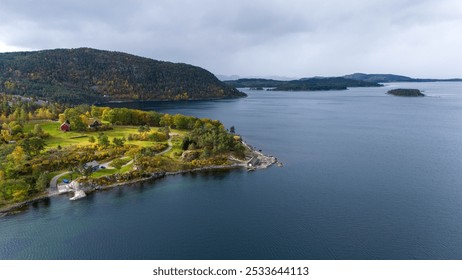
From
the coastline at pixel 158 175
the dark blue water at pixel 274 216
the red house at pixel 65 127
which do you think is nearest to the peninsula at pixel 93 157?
the red house at pixel 65 127

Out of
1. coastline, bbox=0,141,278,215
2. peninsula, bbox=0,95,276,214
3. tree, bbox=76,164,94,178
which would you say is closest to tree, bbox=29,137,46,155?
peninsula, bbox=0,95,276,214

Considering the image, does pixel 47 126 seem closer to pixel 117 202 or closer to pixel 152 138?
pixel 152 138

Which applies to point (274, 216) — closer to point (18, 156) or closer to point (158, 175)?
point (158, 175)

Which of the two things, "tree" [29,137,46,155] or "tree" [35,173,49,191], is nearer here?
"tree" [35,173,49,191]

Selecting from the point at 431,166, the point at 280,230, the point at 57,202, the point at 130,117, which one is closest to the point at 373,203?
the point at 280,230

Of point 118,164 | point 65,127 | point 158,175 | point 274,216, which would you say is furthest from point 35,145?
point 274,216

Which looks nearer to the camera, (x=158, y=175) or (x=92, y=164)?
(x=92, y=164)

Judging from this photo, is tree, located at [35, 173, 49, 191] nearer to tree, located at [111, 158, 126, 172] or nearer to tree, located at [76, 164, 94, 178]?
tree, located at [76, 164, 94, 178]

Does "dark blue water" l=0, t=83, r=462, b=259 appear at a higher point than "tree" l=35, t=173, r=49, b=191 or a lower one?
lower
